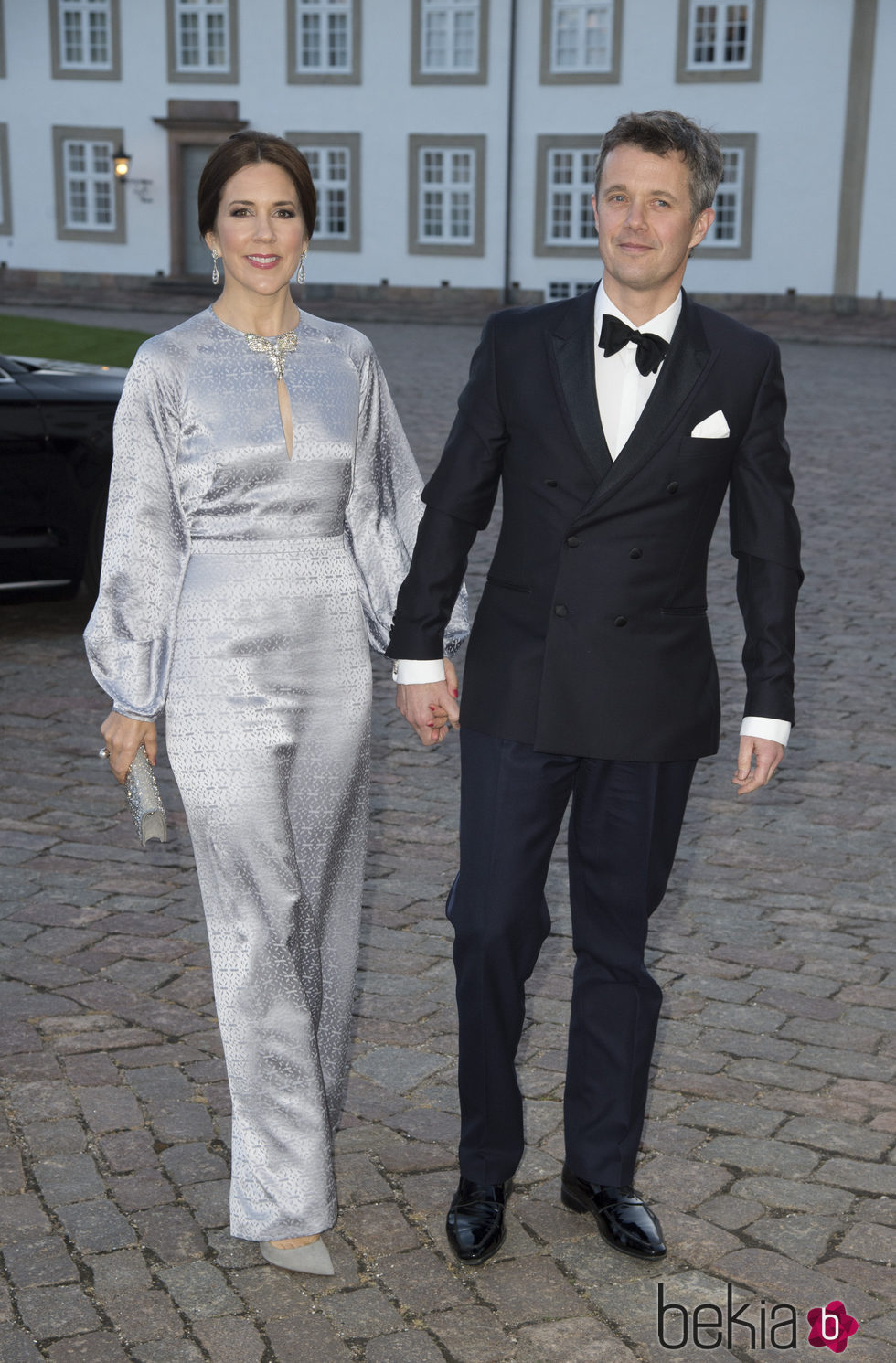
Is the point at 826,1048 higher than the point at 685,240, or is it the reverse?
the point at 685,240

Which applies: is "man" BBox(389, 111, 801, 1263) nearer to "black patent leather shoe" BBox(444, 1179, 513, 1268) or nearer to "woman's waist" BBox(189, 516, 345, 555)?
"black patent leather shoe" BBox(444, 1179, 513, 1268)

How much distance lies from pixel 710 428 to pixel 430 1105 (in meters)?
1.75

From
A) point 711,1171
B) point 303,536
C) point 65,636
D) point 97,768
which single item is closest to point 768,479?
point 303,536

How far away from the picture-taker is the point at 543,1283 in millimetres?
3104

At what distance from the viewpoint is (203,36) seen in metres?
37.4

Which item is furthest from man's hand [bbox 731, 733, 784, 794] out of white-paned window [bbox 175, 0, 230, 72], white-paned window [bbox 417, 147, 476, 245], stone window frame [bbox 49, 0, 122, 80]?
stone window frame [bbox 49, 0, 122, 80]

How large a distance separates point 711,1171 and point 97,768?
3.60 metres

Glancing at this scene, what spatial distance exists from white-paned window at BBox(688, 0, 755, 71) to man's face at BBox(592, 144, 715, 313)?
111 feet

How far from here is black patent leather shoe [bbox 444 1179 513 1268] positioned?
124 inches

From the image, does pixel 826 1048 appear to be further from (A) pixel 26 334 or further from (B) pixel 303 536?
(A) pixel 26 334

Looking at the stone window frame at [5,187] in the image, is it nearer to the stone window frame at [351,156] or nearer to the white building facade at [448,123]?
the white building facade at [448,123]

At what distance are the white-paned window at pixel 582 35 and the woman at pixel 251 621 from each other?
34371 millimetres

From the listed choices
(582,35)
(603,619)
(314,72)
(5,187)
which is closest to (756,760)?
(603,619)

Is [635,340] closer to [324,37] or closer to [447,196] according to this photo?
[447,196]
